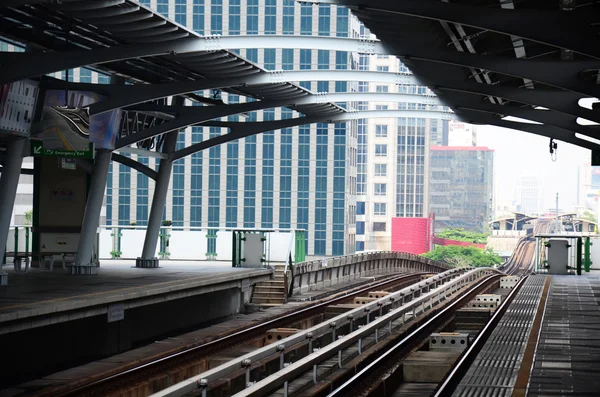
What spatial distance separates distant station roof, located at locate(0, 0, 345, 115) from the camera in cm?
2133

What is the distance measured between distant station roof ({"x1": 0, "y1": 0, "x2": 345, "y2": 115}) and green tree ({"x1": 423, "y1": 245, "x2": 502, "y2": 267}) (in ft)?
398

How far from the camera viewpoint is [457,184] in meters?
196

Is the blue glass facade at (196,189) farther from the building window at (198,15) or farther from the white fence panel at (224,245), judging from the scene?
the white fence panel at (224,245)

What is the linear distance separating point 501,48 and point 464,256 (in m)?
126

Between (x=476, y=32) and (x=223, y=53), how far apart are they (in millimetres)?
6759

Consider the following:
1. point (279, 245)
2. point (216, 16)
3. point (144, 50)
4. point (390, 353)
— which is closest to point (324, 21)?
point (216, 16)

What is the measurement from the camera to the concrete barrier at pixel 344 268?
36541mm

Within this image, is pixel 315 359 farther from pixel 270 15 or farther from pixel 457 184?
pixel 457 184

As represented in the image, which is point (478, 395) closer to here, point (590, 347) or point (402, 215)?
point (590, 347)

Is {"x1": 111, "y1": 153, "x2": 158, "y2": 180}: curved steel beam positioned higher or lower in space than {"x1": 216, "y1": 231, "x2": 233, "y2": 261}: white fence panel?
higher

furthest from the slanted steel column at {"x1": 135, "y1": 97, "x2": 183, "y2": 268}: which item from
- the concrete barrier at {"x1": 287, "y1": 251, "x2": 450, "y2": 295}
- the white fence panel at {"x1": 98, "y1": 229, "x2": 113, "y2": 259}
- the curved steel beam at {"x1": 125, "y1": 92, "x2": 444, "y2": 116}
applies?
the concrete barrier at {"x1": 287, "y1": 251, "x2": 450, "y2": 295}

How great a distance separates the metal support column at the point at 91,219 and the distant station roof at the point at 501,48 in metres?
9.43

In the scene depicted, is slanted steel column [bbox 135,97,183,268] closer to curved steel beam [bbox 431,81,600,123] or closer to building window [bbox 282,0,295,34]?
curved steel beam [bbox 431,81,600,123]

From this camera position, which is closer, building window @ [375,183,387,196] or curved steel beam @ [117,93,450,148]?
curved steel beam @ [117,93,450,148]
